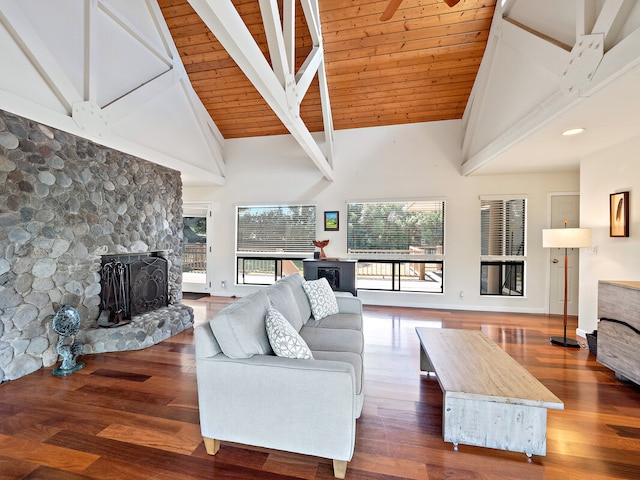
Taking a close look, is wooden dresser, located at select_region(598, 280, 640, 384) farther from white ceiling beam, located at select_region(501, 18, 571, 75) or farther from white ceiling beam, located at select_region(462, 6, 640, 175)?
white ceiling beam, located at select_region(501, 18, 571, 75)

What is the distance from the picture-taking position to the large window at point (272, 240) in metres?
5.83

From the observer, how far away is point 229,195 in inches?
240

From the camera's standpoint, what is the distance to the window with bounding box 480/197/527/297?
500 centimetres

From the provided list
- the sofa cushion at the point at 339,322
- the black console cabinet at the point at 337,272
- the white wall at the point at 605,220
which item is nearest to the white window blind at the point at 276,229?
the black console cabinet at the point at 337,272

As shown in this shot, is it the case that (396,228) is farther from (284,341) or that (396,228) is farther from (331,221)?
(284,341)

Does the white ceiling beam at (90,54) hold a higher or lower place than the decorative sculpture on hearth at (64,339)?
higher

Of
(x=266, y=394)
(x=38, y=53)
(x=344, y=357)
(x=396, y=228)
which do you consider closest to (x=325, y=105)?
(x=396, y=228)

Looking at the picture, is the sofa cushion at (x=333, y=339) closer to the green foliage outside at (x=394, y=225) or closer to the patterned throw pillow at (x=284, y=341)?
the patterned throw pillow at (x=284, y=341)

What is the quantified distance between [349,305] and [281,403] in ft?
5.66

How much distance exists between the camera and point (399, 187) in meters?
5.36

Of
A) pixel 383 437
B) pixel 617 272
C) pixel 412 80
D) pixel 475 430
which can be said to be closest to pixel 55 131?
pixel 383 437

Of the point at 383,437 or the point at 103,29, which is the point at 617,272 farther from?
the point at 103,29

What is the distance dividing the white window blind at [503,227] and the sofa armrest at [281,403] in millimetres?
4645

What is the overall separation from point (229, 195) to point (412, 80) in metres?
4.11
